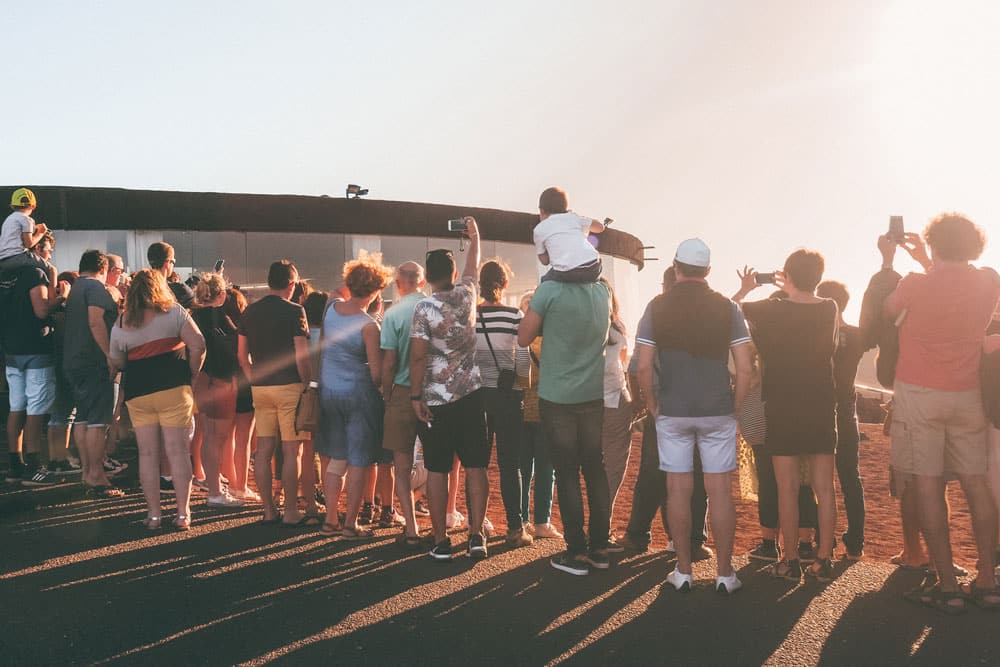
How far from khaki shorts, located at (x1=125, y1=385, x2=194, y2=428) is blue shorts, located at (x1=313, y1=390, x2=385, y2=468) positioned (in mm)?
990

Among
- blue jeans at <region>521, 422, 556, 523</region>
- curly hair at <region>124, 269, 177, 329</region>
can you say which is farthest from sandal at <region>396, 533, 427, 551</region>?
curly hair at <region>124, 269, 177, 329</region>

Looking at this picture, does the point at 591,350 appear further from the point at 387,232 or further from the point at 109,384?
the point at 387,232

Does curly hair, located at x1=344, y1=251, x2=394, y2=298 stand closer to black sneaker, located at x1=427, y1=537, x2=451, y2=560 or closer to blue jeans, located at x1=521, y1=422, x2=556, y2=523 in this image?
blue jeans, located at x1=521, y1=422, x2=556, y2=523

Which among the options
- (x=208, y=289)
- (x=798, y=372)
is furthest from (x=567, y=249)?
(x=208, y=289)

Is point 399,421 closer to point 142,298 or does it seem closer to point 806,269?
point 142,298

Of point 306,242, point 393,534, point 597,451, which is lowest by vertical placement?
point 393,534

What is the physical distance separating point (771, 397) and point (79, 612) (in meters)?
4.00

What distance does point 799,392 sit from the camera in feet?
16.8

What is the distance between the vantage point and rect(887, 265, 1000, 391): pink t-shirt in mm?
4613

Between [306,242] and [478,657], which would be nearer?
[478,657]

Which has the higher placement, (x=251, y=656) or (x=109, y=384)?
(x=109, y=384)

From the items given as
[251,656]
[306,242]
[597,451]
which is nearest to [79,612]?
[251,656]

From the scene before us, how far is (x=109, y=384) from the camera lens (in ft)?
24.3

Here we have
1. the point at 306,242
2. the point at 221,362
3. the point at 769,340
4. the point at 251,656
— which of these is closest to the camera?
the point at 251,656
